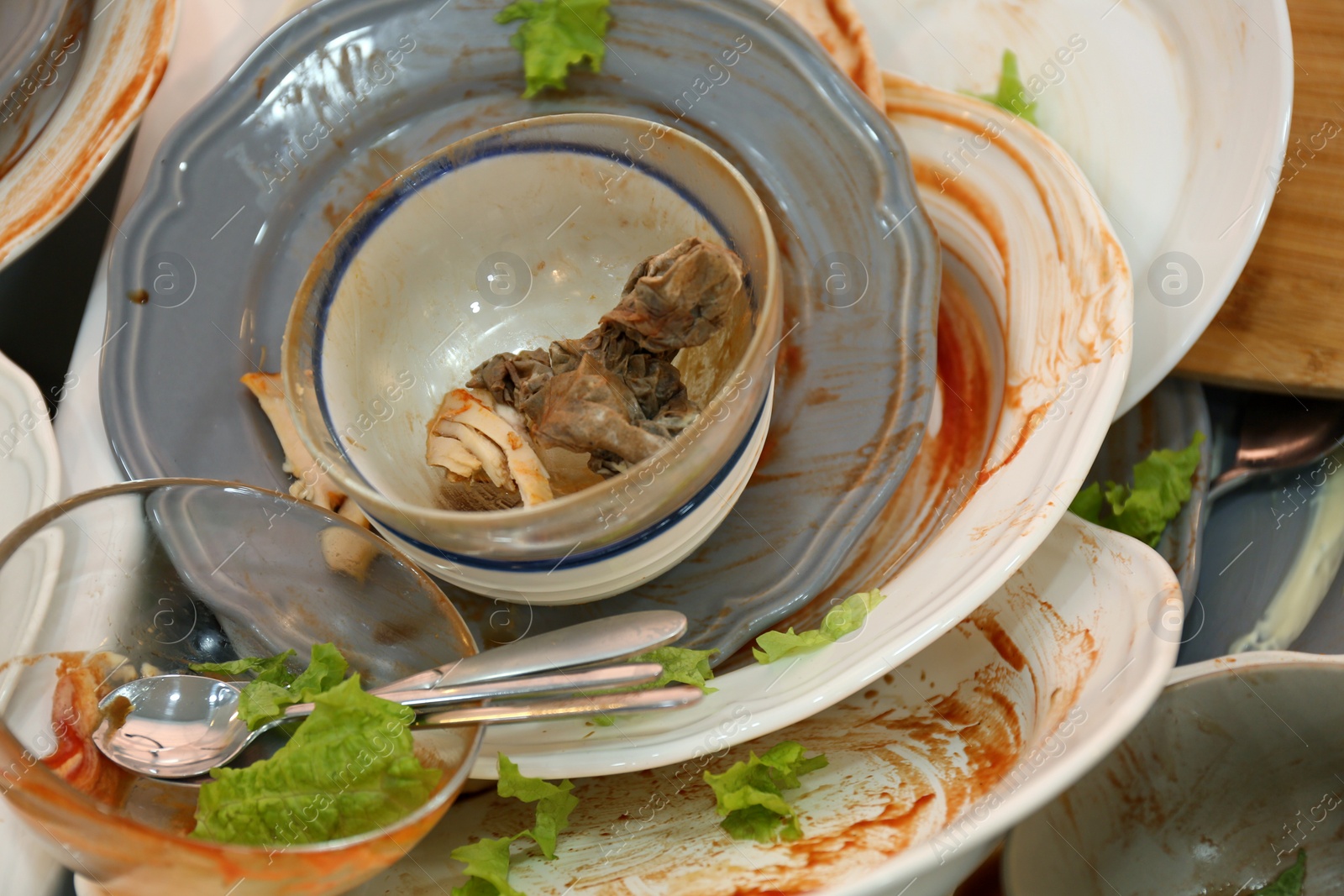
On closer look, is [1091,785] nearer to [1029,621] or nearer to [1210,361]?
[1029,621]

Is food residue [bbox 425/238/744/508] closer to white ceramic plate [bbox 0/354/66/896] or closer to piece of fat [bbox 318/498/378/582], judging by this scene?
piece of fat [bbox 318/498/378/582]

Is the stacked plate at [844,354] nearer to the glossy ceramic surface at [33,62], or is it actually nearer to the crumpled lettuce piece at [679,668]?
the crumpled lettuce piece at [679,668]

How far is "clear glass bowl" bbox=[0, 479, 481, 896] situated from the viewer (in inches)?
22.3

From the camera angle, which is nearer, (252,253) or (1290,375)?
(252,253)

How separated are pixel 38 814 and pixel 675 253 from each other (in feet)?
1.55

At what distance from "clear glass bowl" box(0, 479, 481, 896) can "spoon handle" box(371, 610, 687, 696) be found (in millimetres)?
32

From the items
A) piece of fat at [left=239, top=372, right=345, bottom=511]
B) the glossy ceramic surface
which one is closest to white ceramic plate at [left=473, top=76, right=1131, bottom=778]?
piece of fat at [left=239, top=372, right=345, bottom=511]

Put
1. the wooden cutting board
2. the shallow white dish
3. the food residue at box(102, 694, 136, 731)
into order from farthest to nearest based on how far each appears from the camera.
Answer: the wooden cutting board → the shallow white dish → the food residue at box(102, 694, 136, 731)

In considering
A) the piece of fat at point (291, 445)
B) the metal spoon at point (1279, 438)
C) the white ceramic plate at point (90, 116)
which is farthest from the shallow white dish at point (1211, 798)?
the white ceramic plate at point (90, 116)

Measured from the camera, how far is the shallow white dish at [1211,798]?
2.28 feet

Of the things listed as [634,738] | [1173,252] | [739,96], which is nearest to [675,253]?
[739,96]

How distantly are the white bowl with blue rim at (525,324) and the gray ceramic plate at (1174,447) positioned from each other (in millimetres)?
434

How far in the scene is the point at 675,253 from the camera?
60 cm

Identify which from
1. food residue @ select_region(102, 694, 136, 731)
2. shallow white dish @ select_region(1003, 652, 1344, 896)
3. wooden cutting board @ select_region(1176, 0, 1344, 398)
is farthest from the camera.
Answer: wooden cutting board @ select_region(1176, 0, 1344, 398)
